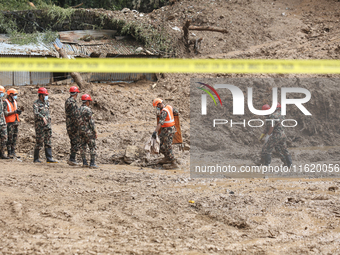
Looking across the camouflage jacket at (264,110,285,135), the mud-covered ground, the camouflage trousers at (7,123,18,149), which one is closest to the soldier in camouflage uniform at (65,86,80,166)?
the mud-covered ground

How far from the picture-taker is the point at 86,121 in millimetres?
8383

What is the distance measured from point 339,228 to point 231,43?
1511 cm

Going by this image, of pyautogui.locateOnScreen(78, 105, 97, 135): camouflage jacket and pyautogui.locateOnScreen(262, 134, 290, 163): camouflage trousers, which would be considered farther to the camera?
pyautogui.locateOnScreen(262, 134, 290, 163): camouflage trousers

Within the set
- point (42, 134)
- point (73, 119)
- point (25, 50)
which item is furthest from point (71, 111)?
point (25, 50)

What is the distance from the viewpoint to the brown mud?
4.41m

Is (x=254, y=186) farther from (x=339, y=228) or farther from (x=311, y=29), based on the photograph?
(x=311, y=29)

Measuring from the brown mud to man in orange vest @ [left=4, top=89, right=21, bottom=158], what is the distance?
567mm

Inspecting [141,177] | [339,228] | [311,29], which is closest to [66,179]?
[141,177]

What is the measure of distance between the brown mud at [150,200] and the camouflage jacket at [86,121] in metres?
0.93

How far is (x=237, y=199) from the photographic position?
6.10 metres

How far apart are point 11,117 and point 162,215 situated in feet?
19.0

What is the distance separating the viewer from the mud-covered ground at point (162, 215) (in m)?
4.32

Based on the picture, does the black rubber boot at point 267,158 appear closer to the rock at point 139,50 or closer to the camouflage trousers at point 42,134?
the camouflage trousers at point 42,134

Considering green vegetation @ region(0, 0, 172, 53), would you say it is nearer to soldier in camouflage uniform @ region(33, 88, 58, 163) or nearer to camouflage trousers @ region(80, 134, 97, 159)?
soldier in camouflage uniform @ region(33, 88, 58, 163)
